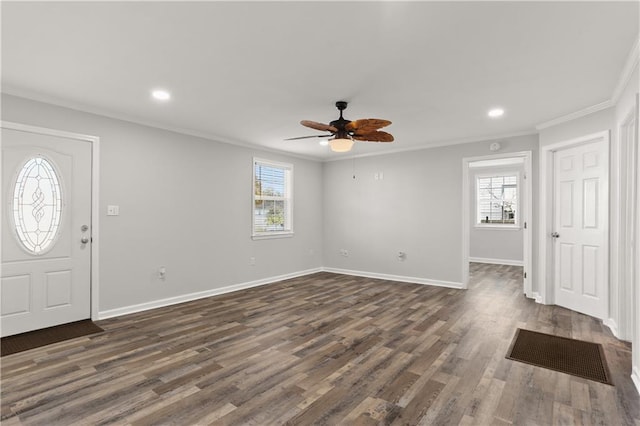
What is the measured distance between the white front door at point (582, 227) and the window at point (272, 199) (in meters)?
4.41

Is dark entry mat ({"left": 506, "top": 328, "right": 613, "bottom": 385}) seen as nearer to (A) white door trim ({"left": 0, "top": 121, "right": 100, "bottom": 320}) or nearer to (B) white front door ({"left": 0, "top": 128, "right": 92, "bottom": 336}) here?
(A) white door trim ({"left": 0, "top": 121, "right": 100, "bottom": 320})

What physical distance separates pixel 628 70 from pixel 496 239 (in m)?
6.13

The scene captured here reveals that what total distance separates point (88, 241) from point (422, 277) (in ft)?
16.7

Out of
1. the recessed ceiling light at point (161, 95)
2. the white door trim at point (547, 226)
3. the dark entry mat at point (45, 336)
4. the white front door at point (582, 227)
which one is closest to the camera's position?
the dark entry mat at point (45, 336)

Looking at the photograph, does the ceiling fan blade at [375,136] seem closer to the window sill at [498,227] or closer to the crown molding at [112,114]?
the crown molding at [112,114]

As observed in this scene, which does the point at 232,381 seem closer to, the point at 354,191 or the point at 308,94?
the point at 308,94

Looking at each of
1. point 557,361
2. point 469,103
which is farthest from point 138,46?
point 557,361

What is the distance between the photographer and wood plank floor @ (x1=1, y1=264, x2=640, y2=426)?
2.08 metres

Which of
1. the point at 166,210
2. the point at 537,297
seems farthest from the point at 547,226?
the point at 166,210

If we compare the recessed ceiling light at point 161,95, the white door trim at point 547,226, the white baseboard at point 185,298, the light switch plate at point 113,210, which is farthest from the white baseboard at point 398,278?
the recessed ceiling light at point 161,95

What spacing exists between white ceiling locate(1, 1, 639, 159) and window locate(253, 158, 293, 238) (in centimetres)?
194

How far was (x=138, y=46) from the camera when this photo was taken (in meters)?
2.46

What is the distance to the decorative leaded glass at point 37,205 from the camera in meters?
3.46

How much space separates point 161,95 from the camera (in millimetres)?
3475
